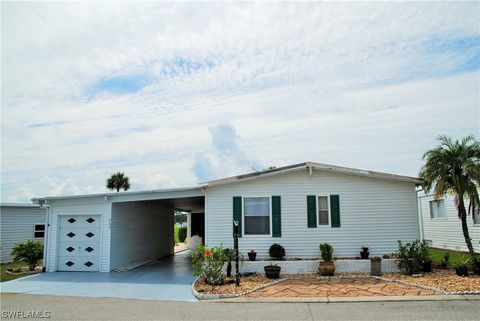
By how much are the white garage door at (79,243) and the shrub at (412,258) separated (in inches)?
419

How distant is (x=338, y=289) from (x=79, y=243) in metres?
9.93

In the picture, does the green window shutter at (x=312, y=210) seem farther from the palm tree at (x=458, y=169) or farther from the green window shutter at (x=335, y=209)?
the palm tree at (x=458, y=169)

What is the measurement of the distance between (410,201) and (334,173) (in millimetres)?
2743

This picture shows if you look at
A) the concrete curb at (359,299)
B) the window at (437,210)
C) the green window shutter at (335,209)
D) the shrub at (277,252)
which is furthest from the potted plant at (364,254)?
the window at (437,210)

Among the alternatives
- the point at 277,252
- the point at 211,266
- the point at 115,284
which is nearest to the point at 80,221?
the point at 115,284

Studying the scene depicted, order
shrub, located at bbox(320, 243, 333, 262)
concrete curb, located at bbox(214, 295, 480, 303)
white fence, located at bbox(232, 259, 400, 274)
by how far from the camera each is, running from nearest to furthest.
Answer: concrete curb, located at bbox(214, 295, 480, 303) < shrub, located at bbox(320, 243, 333, 262) < white fence, located at bbox(232, 259, 400, 274)

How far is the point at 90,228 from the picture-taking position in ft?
49.6

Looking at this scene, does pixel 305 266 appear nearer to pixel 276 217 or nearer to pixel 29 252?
pixel 276 217

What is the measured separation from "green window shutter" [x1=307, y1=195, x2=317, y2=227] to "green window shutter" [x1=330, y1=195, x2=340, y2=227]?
1.91 feet

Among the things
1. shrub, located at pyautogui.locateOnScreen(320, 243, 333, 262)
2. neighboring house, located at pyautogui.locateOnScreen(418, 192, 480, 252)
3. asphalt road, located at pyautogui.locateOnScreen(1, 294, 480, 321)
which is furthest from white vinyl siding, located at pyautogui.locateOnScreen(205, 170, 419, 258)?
neighboring house, located at pyautogui.locateOnScreen(418, 192, 480, 252)

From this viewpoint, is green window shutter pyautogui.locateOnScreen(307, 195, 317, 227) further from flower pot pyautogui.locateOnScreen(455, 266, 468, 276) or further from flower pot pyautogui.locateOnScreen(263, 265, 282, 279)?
flower pot pyautogui.locateOnScreen(455, 266, 468, 276)

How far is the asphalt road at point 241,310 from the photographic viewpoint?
787 cm

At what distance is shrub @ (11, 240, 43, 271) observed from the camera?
1525 centimetres

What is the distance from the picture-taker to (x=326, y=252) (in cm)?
1237
